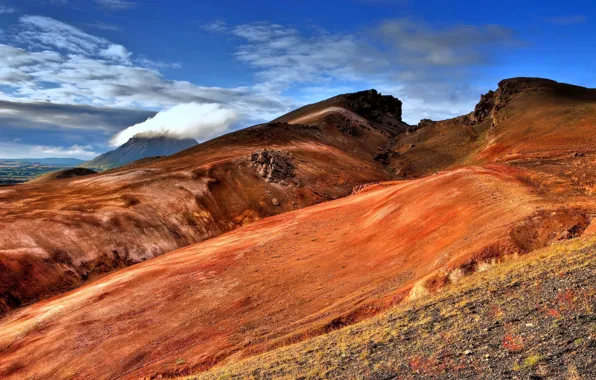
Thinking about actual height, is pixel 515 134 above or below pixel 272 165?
above

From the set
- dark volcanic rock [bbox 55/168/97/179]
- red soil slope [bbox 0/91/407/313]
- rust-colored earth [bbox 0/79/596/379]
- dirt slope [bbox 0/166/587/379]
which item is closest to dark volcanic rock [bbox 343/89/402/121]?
red soil slope [bbox 0/91/407/313]

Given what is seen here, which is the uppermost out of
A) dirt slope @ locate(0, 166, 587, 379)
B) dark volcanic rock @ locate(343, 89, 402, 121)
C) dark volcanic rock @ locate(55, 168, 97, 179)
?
dark volcanic rock @ locate(343, 89, 402, 121)

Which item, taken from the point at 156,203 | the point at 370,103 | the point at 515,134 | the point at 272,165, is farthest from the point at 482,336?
the point at 370,103

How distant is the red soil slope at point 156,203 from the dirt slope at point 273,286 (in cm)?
658

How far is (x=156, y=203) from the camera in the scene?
61625 mm

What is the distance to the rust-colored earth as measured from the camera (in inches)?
915

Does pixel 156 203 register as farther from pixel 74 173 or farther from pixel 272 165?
pixel 74 173

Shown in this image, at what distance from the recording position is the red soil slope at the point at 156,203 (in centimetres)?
4494

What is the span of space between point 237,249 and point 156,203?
2468cm

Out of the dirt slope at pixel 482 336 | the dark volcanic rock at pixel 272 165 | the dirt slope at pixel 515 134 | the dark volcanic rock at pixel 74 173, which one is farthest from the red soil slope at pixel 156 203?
the dark volcanic rock at pixel 74 173

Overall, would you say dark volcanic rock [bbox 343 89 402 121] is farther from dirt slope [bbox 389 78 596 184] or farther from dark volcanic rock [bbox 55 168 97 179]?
dark volcanic rock [bbox 55 168 97 179]

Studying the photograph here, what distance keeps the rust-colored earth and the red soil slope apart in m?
0.26

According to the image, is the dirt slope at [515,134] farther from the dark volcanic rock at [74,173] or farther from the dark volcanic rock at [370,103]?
the dark volcanic rock at [74,173]

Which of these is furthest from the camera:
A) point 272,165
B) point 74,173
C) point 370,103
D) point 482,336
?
point 370,103
